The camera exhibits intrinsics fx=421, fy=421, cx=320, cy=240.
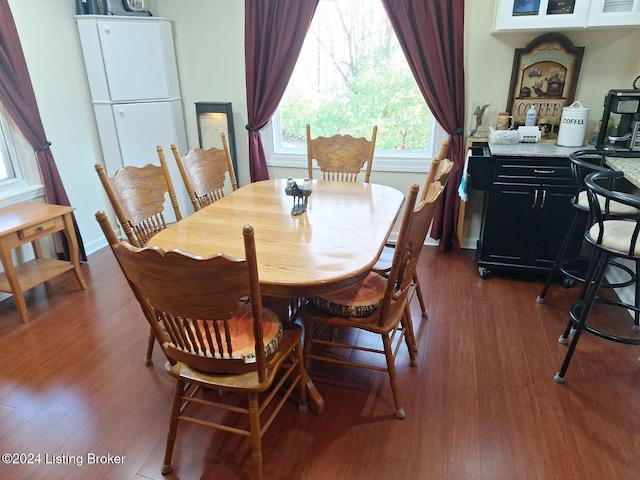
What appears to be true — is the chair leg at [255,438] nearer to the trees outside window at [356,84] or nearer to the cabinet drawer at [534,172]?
the cabinet drawer at [534,172]

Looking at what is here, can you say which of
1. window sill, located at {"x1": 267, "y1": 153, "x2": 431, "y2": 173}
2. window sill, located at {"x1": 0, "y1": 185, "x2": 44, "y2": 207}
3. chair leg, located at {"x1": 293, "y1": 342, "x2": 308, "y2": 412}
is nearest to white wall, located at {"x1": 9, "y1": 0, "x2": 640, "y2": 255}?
window sill, located at {"x1": 267, "y1": 153, "x2": 431, "y2": 173}

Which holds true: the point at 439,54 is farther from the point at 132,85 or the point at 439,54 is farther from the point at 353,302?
the point at 132,85

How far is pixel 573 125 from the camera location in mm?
2883

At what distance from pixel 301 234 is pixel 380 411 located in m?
0.89

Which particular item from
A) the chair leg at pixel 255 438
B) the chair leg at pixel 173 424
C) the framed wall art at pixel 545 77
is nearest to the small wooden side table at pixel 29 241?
the chair leg at pixel 173 424

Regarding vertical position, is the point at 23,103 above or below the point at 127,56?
below

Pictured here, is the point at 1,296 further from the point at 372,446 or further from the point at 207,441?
the point at 372,446

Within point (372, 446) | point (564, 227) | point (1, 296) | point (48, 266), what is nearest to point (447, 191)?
point (564, 227)

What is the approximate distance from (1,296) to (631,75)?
467 centimetres

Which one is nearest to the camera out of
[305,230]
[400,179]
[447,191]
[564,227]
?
[305,230]

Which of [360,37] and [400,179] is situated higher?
[360,37]

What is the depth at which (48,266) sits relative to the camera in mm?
3029

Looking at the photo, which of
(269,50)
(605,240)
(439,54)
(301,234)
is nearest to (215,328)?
(301,234)

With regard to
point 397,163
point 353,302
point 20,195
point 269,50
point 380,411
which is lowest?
point 380,411
